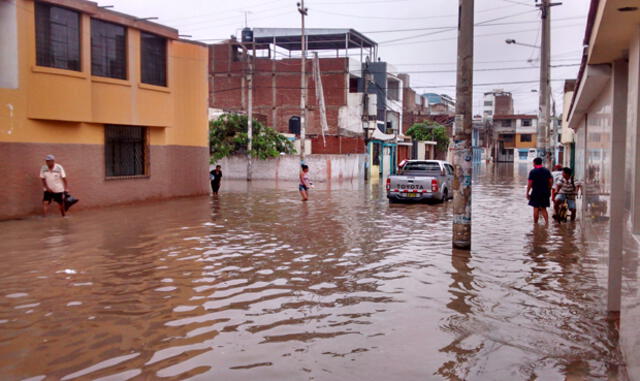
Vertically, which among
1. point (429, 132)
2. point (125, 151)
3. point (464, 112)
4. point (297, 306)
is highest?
point (429, 132)

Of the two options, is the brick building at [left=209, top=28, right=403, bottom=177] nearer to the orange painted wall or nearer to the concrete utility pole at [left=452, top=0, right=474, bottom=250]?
the orange painted wall

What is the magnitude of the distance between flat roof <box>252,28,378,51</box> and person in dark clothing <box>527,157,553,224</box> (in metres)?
33.6

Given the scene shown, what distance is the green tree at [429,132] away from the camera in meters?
64.9

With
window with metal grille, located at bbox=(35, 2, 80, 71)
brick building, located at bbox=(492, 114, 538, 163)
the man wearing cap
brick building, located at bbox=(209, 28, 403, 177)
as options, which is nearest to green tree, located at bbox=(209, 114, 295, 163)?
brick building, located at bbox=(209, 28, 403, 177)

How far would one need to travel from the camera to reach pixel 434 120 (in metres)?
76.9

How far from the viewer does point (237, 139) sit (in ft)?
125

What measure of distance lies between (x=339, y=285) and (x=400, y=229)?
21.0 feet

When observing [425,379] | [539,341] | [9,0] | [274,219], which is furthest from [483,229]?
[9,0]

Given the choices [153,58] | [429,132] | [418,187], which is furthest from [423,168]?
[429,132]

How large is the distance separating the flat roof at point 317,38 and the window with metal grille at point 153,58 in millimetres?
25787

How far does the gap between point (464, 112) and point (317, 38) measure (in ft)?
129

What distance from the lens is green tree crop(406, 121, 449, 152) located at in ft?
213

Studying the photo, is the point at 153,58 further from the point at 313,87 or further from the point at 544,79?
the point at 313,87

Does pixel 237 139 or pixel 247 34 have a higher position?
pixel 247 34
